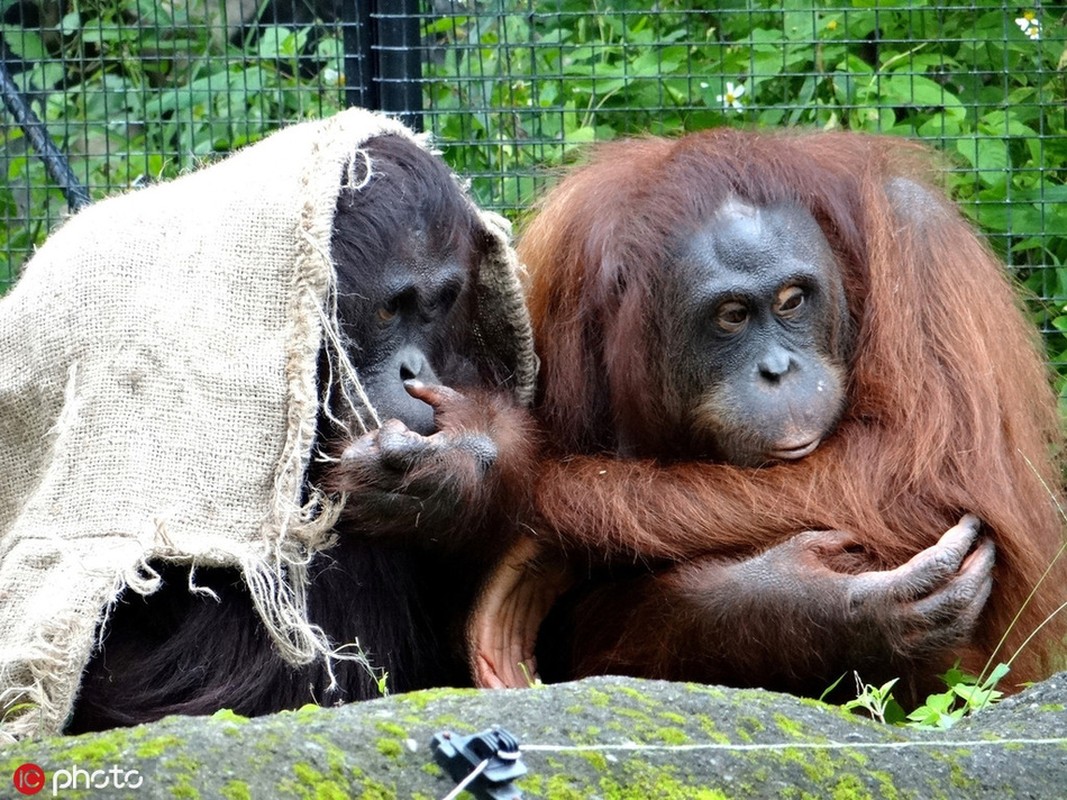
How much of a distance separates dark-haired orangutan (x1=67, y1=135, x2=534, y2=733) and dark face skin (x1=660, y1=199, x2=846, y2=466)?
32cm

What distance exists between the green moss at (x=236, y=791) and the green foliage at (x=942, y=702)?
0.88 metres

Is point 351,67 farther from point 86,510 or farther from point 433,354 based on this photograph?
point 86,510

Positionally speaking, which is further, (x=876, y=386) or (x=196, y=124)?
(x=196, y=124)

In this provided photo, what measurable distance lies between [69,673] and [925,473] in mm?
1379

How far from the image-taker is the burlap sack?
230cm

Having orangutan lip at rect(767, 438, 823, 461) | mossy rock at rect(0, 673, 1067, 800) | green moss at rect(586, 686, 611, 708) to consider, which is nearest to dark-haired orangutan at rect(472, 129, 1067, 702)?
orangutan lip at rect(767, 438, 823, 461)

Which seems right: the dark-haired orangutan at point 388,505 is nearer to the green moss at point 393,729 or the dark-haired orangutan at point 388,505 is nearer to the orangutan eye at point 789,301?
the orangutan eye at point 789,301

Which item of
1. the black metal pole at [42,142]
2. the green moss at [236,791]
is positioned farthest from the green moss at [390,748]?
the black metal pole at [42,142]

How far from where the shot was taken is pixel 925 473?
2.61m

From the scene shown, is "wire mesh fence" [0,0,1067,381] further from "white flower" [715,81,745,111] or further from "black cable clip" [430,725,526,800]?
"black cable clip" [430,725,526,800]

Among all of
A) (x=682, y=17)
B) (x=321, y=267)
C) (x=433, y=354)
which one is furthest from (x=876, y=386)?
(x=682, y=17)

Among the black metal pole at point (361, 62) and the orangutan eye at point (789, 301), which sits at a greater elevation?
the black metal pole at point (361, 62)

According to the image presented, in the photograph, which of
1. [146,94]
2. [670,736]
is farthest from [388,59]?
[670,736]

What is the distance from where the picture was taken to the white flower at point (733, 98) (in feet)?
13.4
